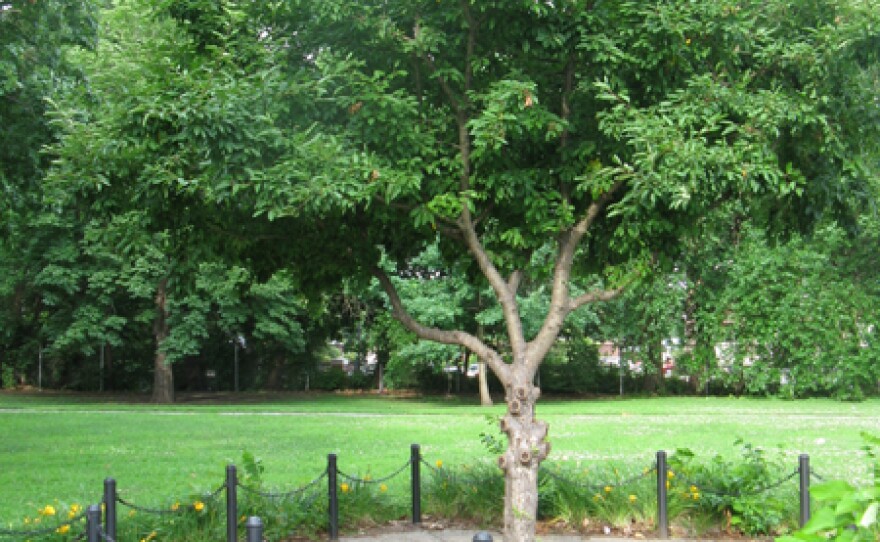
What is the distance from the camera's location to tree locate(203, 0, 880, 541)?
7.39m

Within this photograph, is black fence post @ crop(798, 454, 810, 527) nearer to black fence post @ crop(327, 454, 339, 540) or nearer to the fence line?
the fence line

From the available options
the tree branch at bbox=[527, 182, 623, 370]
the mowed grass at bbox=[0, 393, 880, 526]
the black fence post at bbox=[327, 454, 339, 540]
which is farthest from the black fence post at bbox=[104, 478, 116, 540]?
the tree branch at bbox=[527, 182, 623, 370]

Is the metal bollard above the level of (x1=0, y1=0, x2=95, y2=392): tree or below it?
below

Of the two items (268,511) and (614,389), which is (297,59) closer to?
(268,511)

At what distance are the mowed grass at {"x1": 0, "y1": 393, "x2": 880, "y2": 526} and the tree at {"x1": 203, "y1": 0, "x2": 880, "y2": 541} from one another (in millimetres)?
2750

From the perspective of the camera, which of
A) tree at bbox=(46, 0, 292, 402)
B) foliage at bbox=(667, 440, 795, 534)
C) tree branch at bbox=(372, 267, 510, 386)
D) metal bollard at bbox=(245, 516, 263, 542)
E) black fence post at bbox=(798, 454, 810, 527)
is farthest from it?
foliage at bbox=(667, 440, 795, 534)

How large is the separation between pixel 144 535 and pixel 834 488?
7.54m

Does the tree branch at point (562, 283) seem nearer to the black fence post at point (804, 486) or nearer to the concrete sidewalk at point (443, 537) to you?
the concrete sidewalk at point (443, 537)

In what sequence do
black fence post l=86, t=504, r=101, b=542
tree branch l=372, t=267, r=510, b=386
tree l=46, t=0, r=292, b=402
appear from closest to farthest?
Answer: black fence post l=86, t=504, r=101, b=542
tree l=46, t=0, r=292, b=402
tree branch l=372, t=267, r=510, b=386

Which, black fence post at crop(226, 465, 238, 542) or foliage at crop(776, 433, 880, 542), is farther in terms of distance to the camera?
black fence post at crop(226, 465, 238, 542)

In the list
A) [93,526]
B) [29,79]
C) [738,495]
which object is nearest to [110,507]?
[93,526]

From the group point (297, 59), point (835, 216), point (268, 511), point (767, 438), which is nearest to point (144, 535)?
point (268, 511)

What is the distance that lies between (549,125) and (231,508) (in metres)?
4.37

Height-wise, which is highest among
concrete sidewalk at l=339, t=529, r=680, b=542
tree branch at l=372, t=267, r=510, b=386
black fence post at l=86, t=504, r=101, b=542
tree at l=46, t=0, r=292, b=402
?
tree at l=46, t=0, r=292, b=402
